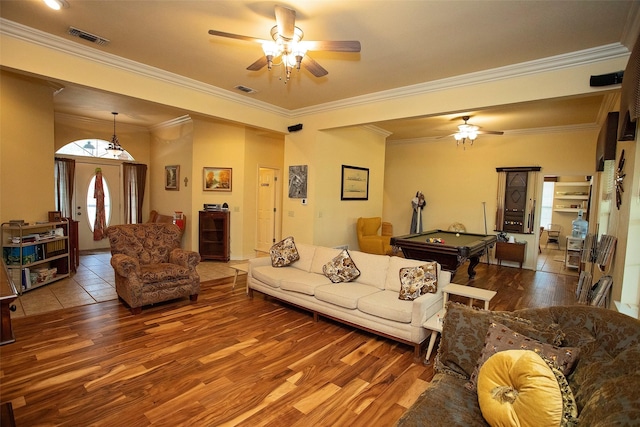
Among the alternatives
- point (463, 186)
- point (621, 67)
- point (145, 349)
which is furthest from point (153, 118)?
point (621, 67)

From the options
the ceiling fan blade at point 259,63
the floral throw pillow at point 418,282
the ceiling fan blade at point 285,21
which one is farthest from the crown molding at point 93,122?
the floral throw pillow at point 418,282

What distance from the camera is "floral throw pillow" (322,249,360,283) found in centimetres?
397

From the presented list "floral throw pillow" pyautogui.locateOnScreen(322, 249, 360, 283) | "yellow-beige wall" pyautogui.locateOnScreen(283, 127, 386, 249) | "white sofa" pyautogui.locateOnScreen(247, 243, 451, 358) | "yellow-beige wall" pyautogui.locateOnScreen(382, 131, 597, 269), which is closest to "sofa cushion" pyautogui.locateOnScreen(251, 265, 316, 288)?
"white sofa" pyautogui.locateOnScreen(247, 243, 451, 358)

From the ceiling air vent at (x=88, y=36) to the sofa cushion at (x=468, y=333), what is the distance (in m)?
4.25

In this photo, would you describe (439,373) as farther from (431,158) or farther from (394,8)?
(431,158)

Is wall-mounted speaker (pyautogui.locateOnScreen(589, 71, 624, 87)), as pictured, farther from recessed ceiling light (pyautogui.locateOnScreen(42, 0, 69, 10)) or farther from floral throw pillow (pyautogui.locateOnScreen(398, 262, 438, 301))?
recessed ceiling light (pyautogui.locateOnScreen(42, 0, 69, 10))

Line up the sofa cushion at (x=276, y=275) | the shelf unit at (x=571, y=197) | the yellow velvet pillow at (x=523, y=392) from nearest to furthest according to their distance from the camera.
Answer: the yellow velvet pillow at (x=523, y=392) → the sofa cushion at (x=276, y=275) → the shelf unit at (x=571, y=197)

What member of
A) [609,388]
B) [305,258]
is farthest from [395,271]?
[609,388]

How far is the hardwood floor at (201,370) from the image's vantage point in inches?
87.6

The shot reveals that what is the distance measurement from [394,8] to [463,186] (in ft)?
20.1

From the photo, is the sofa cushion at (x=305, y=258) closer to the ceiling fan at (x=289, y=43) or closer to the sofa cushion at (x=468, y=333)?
the ceiling fan at (x=289, y=43)

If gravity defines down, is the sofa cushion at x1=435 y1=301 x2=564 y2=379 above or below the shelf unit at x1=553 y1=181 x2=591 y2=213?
below

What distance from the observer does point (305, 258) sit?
4633mm

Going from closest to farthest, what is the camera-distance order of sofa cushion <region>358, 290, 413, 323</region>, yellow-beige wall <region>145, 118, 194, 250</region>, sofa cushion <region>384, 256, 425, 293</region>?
sofa cushion <region>358, 290, 413, 323</region> < sofa cushion <region>384, 256, 425, 293</region> < yellow-beige wall <region>145, 118, 194, 250</region>
